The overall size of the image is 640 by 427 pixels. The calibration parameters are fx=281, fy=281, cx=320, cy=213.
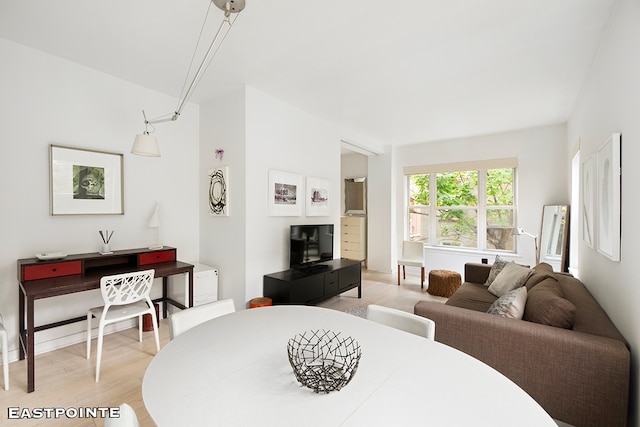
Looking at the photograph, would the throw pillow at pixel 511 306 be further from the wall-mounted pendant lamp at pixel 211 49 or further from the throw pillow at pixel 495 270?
the wall-mounted pendant lamp at pixel 211 49

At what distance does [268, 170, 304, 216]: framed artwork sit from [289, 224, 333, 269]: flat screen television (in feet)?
0.88

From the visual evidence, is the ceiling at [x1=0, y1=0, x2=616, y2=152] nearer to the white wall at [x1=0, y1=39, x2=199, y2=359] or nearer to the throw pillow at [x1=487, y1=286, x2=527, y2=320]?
the white wall at [x1=0, y1=39, x2=199, y2=359]

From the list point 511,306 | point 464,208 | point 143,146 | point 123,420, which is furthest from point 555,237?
point 143,146

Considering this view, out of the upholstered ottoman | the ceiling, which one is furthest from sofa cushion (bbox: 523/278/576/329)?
the upholstered ottoman

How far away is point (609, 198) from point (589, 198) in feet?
2.44

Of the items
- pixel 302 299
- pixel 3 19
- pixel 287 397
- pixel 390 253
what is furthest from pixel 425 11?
pixel 390 253

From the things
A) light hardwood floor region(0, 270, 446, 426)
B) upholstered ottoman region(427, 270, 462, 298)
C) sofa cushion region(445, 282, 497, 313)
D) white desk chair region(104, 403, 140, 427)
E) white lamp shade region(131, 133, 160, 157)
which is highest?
white lamp shade region(131, 133, 160, 157)

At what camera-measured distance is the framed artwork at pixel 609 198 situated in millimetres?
1715

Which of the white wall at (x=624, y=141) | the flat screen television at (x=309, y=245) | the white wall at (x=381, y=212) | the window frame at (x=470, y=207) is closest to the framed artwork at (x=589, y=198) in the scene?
the white wall at (x=624, y=141)

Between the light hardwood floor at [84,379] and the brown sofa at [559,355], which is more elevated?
the brown sofa at [559,355]

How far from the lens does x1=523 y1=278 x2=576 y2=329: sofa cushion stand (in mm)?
1720

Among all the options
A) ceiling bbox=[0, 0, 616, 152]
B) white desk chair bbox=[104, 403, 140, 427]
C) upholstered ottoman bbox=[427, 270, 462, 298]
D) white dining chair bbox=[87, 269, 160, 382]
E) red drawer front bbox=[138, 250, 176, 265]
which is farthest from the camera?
upholstered ottoman bbox=[427, 270, 462, 298]

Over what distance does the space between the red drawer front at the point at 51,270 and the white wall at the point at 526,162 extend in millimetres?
5378

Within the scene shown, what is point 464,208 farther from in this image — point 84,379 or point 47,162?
point 47,162
